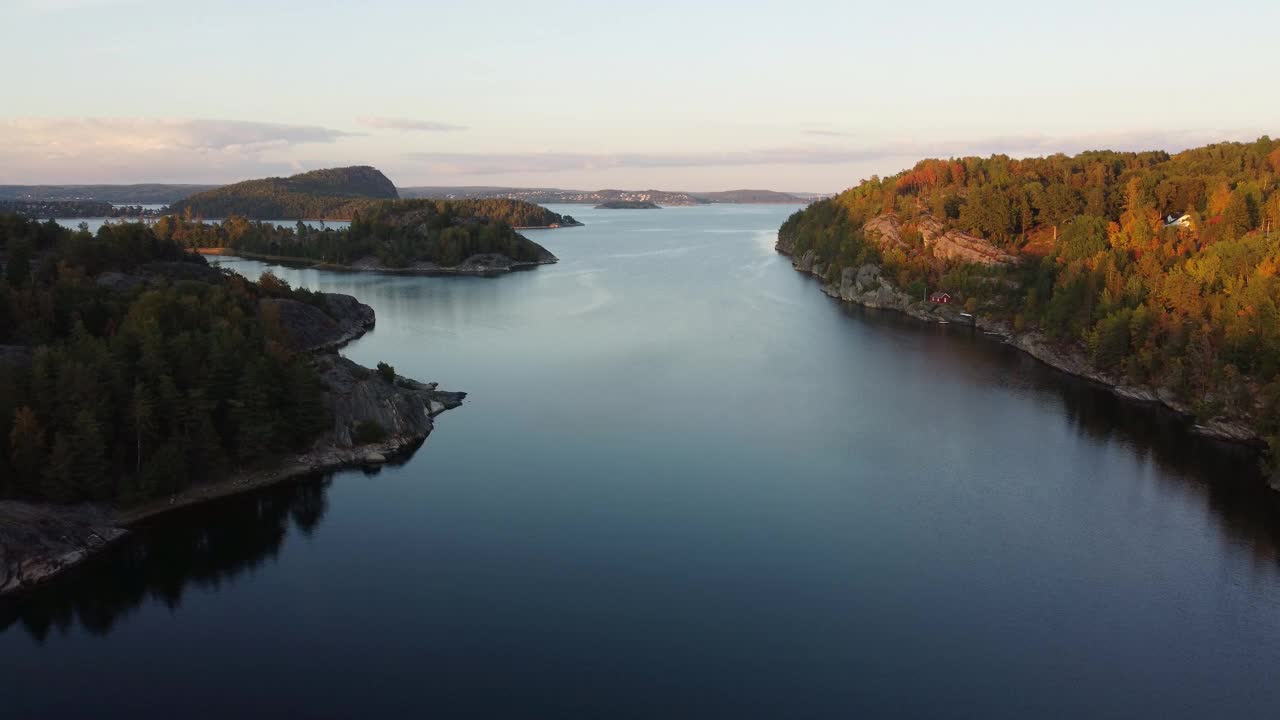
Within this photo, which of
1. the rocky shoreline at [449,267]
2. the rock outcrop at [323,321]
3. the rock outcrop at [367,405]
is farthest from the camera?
the rocky shoreline at [449,267]

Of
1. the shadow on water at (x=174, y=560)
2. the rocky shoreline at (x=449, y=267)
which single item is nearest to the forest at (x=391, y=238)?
the rocky shoreline at (x=449, y=267)

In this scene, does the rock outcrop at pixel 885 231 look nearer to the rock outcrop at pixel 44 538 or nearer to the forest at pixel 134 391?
the forest at pixel 134 391

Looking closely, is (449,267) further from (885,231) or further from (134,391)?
(134,391)

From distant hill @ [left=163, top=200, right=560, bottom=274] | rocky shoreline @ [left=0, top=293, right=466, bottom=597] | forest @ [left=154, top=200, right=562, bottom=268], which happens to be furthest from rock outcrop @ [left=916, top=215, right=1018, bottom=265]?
forest @ [left=154, top=200, right=562, bottom=268]

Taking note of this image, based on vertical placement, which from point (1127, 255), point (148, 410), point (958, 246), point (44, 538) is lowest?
point (44, 538)

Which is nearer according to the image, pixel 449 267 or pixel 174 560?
pixel 174 560

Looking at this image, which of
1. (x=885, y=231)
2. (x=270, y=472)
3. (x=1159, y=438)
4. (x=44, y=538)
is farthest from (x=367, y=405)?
(x=885, y=231)

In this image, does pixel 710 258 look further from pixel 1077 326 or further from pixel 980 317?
pixel 1077 326
